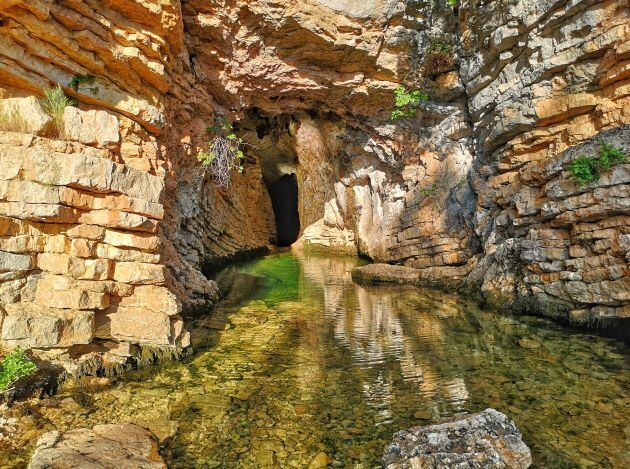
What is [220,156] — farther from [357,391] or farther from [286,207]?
[286,207]

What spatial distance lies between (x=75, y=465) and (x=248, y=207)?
54.8 ft

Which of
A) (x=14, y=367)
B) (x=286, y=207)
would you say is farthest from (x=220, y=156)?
(x=286, y=207)

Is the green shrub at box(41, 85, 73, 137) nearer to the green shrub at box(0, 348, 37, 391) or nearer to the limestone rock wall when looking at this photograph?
the green shrub at box(0, 348, 37, 391)

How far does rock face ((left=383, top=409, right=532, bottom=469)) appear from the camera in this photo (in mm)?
2658

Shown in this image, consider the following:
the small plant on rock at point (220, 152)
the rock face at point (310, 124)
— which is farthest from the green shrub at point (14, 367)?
the small plant on rock at point (220, 152)

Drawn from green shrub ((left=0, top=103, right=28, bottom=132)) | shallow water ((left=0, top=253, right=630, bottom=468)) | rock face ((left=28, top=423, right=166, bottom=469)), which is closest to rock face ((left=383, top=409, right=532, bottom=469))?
shallow water ((left=0, top=253, right=630, bottom=468))

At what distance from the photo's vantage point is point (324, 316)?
25.1 feet

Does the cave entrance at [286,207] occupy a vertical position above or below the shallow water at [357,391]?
above

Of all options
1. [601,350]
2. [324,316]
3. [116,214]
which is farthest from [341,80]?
[601,350]

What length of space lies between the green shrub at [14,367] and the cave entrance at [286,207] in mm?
23327

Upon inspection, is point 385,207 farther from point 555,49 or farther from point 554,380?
point 554,380

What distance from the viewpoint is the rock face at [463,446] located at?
2658 millimetres

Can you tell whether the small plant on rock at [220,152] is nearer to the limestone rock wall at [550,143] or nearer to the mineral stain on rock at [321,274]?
the mineral stain on rock at [321,274]

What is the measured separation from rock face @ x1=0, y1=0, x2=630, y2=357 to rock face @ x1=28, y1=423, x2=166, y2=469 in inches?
64.8
